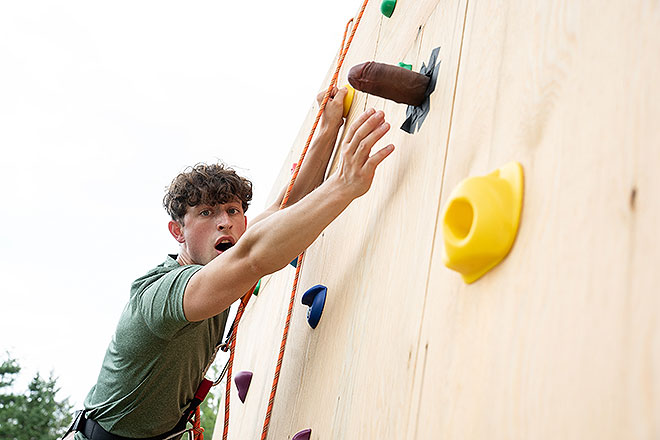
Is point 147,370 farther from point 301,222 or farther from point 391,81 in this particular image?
point 391,81

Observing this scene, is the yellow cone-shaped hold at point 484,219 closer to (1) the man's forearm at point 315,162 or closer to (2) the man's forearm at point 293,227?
(2) the man's forearm at point 293,227

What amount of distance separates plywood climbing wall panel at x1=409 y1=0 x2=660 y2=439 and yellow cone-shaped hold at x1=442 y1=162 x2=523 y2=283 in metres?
0.01

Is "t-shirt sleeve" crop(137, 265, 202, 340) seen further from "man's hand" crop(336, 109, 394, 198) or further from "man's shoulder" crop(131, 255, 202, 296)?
"man's hand" crop(336, 109, 394, 198)

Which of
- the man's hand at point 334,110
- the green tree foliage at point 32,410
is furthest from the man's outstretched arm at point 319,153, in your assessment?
the green tree foliage at point 32,410

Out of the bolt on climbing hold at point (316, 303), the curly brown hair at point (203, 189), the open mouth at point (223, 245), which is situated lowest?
the bolt on climbing hold at point (316, 303)

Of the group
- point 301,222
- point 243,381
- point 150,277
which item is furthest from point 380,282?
point 243,381

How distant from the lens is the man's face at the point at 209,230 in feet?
6.17

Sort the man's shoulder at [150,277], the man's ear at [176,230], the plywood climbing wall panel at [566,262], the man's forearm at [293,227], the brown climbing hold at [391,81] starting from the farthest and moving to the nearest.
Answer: the man's ear at [176,230], the man's shoulder at [150,277], the man's forearm at [293,227], the brown climbing hold at [391,81], the plywood climbing wall panel at [566,262]

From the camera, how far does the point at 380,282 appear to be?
43.3 inches

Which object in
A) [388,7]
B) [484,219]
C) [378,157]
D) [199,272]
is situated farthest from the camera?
[388,7]

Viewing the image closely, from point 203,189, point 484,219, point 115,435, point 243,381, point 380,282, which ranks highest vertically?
point 203,189

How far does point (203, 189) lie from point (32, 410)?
13303 millimetres

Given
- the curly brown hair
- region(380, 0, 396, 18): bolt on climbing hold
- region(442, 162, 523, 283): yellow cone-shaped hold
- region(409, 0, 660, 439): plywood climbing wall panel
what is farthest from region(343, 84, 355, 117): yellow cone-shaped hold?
region(442, 162, 523, 283): yellow cone-shaped hold

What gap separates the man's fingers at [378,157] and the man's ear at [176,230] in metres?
0.97
